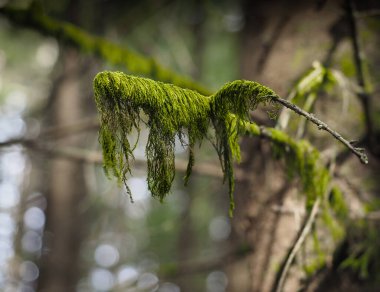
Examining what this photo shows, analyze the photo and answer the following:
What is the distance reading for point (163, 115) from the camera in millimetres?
1342

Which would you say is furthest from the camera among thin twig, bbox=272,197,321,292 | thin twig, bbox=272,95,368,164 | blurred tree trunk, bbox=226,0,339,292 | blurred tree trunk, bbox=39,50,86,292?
blurred tree trunk, bbox=39,50,86,292

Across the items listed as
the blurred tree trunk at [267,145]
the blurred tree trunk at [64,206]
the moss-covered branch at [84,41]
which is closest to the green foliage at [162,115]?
the blurred tree trunk at [267,145]

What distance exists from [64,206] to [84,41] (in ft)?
12.2

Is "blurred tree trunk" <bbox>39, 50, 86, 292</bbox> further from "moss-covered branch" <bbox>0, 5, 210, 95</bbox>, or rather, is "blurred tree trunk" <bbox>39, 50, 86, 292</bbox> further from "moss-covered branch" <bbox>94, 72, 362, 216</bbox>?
"moss-covered branch" <bbox>94, 72, 362, 216</bbox>

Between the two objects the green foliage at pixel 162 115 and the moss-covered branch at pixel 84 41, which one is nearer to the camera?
the green foliage at pixel 162 115

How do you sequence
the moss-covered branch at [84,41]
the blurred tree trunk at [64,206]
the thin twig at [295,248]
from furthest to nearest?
the blurred tree trunk at [64,206]
the moss-covered branch at [84,41]
the thin twig at [295,248]

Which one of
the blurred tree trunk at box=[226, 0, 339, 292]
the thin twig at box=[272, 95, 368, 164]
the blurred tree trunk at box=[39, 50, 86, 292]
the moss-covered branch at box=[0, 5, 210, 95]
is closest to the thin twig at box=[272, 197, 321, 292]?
the blurred tree trunk at box=[226, 0, 339, 292]

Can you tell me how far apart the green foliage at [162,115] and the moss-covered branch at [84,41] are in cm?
146

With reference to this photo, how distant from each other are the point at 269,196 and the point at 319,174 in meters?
0.53

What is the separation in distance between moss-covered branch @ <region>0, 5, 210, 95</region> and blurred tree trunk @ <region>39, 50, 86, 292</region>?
2.40 meters

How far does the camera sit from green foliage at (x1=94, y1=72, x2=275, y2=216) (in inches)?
50.6

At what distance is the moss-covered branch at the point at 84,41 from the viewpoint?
2922mm

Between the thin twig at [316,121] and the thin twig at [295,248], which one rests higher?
the thin twig at [316,121]

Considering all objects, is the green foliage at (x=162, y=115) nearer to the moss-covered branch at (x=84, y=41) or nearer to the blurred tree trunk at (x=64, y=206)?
the moss-covered branch at (x=84, y=41)
